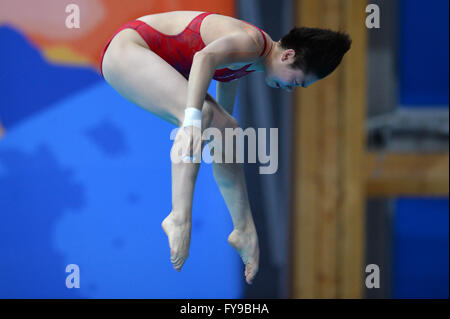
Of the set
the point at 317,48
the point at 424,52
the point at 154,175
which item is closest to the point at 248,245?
the point at 317,48

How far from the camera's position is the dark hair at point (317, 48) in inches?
70.9

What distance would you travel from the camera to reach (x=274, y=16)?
127 inches

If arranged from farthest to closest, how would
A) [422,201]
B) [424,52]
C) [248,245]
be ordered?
[422,201] → [424,52] → [248,245]

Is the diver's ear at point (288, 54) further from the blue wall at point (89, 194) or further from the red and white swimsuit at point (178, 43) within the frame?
the blue wall at point (89, 194)

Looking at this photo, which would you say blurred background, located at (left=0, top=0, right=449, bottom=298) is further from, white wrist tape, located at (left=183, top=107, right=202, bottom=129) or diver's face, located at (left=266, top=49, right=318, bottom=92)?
white wrist tape, located at (left=183, top=107, right=202, bottom=129)

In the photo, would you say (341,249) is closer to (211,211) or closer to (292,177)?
(292,177)

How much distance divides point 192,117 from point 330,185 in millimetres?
1902

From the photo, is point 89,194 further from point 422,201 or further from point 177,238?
point 422,201

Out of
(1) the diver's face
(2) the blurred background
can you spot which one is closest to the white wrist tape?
(1) the diver's face

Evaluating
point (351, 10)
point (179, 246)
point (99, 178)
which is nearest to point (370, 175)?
point (351, 10)

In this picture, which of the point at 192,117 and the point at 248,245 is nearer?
the point at 192,117

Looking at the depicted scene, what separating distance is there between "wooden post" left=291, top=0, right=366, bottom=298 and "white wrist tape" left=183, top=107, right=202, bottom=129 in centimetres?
180

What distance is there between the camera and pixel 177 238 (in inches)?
66.2
